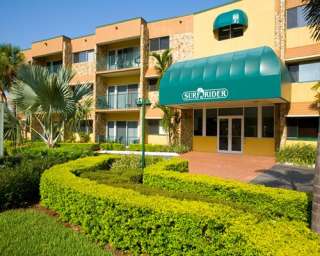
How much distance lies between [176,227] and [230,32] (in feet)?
60.8

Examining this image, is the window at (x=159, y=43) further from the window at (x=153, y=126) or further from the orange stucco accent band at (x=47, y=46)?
the orange stucco accent band at (x=47, y=46)

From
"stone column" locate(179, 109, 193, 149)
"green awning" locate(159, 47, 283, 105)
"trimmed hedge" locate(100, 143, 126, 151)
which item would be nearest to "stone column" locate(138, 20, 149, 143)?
"trimmed hedge" locate(100, 143, 126, 151)

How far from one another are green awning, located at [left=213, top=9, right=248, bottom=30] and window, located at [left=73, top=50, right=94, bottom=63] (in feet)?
47.3

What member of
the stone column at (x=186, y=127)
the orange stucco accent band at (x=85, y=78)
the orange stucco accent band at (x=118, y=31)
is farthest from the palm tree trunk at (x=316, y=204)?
the orange stucco accent band at (x=85, y=78)

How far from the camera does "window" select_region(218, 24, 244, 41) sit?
64.2 feet

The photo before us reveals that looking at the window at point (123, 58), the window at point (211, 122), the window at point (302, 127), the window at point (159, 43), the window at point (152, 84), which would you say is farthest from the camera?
the window at point (123, 58)

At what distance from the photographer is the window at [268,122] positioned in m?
18.5

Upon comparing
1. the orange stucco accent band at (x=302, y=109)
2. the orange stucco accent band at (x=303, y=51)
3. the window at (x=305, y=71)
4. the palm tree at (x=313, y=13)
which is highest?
the orange stucco accent band at (x=303, y=51)

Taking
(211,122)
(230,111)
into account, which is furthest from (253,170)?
(211,122)

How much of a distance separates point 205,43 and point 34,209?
17685 mm

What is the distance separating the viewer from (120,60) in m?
26.0

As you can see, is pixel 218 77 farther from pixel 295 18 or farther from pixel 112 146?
pixel 112 146

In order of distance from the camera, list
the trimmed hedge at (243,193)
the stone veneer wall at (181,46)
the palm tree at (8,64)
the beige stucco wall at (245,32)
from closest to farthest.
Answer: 1. the trimmed hedge at (243,193)
2. the beige stucco wall at (245,32)
3. the stone veneer wall at (181,46)
4. the palm tree at (8,64)

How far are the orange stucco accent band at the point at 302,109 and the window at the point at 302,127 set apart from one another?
Answer: 1.54 ft
